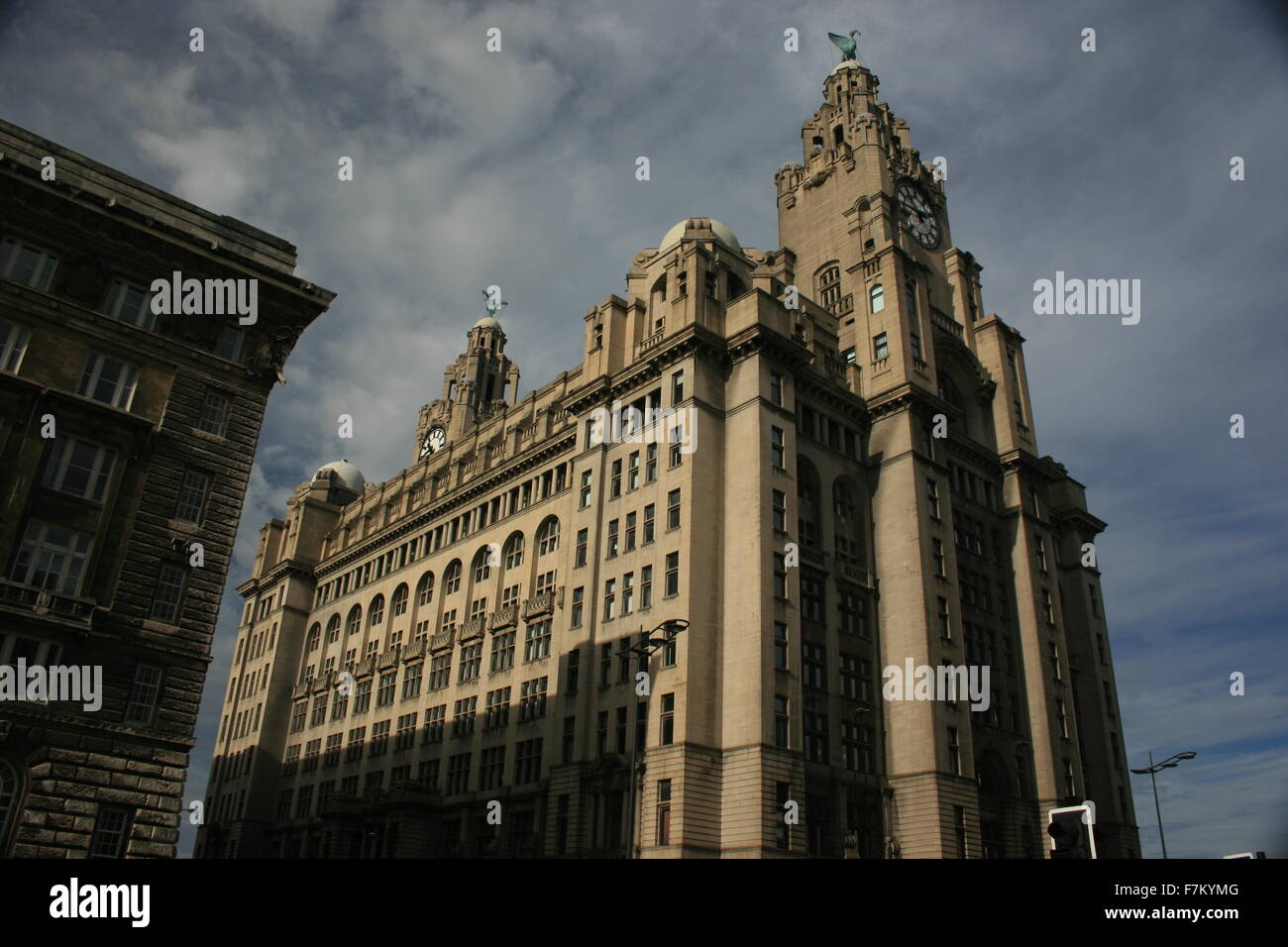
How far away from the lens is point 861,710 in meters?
51.5

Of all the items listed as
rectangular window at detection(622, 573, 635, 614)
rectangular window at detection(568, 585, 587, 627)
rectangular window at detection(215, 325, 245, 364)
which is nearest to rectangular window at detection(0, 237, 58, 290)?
rectangular window at detection(215, 325, 245, 364)

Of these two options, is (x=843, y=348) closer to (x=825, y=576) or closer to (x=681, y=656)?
(x=825, y=576)

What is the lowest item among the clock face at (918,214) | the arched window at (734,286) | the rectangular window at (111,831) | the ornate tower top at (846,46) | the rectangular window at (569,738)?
the rectangular window at (111,831)

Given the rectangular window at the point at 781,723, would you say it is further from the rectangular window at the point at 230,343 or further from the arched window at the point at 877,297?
the arched window at the point at 877,297

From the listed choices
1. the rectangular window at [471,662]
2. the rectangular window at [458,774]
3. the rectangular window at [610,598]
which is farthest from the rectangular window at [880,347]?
the rectangular window at [458,774]

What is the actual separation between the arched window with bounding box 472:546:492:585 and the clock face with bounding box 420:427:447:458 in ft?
101

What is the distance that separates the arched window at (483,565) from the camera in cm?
6900

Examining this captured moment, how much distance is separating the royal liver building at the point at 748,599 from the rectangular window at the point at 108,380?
21.9 metres

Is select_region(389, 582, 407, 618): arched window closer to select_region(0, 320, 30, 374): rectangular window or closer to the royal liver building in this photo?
the royal liver building

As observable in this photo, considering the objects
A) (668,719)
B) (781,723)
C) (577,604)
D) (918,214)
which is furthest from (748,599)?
(918,214)

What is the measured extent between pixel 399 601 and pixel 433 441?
86.2ft

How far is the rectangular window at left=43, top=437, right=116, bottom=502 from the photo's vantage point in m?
31.7

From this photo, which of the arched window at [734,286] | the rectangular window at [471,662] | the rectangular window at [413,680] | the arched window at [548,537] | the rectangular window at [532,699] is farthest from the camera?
the rectangular window at [413,680]
